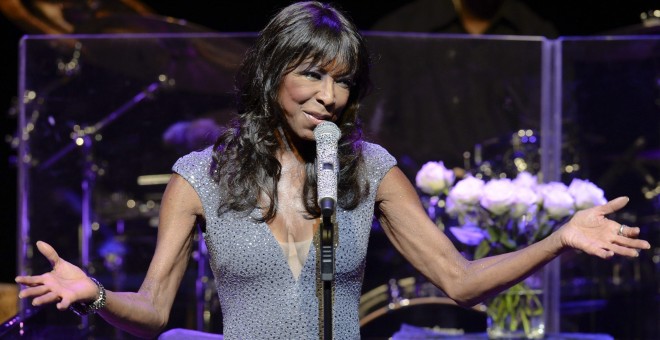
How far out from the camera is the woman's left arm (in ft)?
7.64

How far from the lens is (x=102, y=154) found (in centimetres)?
429

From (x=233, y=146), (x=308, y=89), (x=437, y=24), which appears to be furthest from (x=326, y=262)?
(x=437, y=24)

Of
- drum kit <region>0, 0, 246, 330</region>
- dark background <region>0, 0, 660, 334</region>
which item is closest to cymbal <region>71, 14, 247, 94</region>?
drum kit <region>0, 0, 246, 330</region>

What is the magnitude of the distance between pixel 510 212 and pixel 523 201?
0.24 feet

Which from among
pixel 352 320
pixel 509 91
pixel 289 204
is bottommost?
pixel 352 320

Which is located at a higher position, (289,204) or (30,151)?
(30,151)

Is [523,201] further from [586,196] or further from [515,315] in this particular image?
[515,315]

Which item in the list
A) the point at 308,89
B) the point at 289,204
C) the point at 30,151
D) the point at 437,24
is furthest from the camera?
the point at 437,24

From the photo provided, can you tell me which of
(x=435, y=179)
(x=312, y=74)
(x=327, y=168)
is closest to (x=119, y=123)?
(x=435, y=179)

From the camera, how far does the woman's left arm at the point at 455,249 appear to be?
233 cm

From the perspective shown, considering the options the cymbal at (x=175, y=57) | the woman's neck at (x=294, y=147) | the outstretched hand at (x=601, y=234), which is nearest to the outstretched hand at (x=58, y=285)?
the woman's neck at (x=294, y=147)

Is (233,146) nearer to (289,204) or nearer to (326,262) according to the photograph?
(289,204)

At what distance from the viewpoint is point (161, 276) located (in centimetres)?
249

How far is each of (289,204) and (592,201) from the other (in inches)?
57.9
